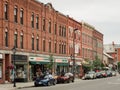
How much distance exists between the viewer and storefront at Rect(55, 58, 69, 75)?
70.8 m

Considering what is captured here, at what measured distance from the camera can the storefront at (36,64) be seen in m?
58.2

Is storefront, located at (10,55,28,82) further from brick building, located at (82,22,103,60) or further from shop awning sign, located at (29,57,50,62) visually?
brick building, located at (82,22,103,60)

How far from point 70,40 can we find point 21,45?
26.2 metres

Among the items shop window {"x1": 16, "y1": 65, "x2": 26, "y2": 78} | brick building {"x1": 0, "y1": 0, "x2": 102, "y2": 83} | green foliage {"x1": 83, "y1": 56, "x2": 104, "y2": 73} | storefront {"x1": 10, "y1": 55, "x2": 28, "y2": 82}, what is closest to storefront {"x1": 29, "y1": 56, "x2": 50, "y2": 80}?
brick building {"x1": 0, "y1": 0, "x2": 102, "y2": 83}

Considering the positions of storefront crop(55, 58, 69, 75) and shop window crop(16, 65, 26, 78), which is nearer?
shop window crop(16, 65, 26, 78)

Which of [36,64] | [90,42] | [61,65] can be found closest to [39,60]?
[36,64]

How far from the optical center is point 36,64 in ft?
200

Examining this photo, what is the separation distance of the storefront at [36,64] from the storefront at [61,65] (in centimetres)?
582

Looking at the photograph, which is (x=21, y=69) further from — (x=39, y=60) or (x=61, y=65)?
(x=61, y=65)

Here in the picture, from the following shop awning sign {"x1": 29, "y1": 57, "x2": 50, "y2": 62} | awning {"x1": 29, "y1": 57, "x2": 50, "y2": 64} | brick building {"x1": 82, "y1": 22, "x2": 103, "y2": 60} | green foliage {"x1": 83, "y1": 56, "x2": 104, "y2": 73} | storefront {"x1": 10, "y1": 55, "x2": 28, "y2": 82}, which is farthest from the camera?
green foliage {"x1": 83, "y1": 56, "x2": 104, "y2": 73}

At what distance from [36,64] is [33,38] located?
410 centimetres

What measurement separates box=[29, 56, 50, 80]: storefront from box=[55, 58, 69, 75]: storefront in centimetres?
582

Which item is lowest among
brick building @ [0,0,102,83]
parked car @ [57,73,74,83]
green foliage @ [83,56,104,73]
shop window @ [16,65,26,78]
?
parked car @ [57,73,74,83]

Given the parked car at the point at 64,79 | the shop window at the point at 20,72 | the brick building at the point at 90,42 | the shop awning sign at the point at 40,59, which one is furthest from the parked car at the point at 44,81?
the brick building at the point at 90,42
